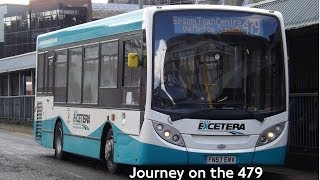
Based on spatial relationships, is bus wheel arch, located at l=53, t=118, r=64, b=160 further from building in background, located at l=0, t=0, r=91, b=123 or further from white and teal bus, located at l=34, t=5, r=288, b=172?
building in background, located at l=0, t=0, r=91, b=123

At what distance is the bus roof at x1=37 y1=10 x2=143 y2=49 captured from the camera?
1134 cm

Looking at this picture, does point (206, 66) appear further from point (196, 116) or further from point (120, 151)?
point (120, 151)

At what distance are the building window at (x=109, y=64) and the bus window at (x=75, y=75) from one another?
1298mm

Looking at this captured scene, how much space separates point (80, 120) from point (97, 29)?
6.31 ft

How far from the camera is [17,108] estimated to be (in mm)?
36188

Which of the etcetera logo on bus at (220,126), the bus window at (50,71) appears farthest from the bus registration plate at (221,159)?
the bus window at (50,71)

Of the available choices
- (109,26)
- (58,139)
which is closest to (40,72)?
(58,139)

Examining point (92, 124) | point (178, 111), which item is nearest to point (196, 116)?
point (178, 111)

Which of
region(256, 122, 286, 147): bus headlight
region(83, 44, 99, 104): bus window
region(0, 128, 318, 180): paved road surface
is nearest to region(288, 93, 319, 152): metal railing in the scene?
region(0, 128, 318, 180): paved road surface

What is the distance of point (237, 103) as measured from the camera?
35.1 feet

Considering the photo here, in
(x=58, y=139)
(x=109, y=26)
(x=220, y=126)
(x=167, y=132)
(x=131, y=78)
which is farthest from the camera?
(x=58, y=139)

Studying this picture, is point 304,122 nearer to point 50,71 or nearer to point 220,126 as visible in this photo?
point 220,126

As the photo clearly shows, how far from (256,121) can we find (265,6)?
5904mm

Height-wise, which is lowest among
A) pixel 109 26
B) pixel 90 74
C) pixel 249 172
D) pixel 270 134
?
pixel 249 172
